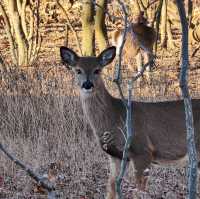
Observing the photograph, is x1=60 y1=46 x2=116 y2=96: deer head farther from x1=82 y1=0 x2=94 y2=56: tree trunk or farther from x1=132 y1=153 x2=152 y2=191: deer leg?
x1=82 y1=0 x2=94 y2=56: tree trunk

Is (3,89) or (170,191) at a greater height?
(3,89)

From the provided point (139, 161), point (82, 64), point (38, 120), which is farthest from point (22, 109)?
point (139, 161)

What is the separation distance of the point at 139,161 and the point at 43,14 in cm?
2172

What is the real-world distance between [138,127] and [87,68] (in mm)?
781

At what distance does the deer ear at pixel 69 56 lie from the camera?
7.12m

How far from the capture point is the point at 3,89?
34.0 feet

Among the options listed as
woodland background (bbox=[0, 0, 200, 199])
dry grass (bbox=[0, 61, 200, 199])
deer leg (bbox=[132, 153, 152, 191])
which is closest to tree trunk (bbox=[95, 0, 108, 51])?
woodland background (bbox=[0, 0, 200, 199])

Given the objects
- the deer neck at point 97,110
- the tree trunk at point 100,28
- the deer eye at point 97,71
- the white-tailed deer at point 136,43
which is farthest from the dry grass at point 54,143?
the white-tailed deer at point 136,43

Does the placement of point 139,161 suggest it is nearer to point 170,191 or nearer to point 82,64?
point 170,191

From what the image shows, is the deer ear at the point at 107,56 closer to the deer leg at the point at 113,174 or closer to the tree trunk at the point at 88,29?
the deer leg at the point at 113,174

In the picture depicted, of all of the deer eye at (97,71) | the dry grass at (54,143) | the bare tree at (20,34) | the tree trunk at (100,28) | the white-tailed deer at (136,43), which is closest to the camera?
the deer eye at (97,71)

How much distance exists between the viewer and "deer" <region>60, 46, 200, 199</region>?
650 cm

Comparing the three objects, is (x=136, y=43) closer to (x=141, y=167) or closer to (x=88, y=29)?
(x=88, y=29)

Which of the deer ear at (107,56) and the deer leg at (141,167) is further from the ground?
the deer ear at (107,56)
